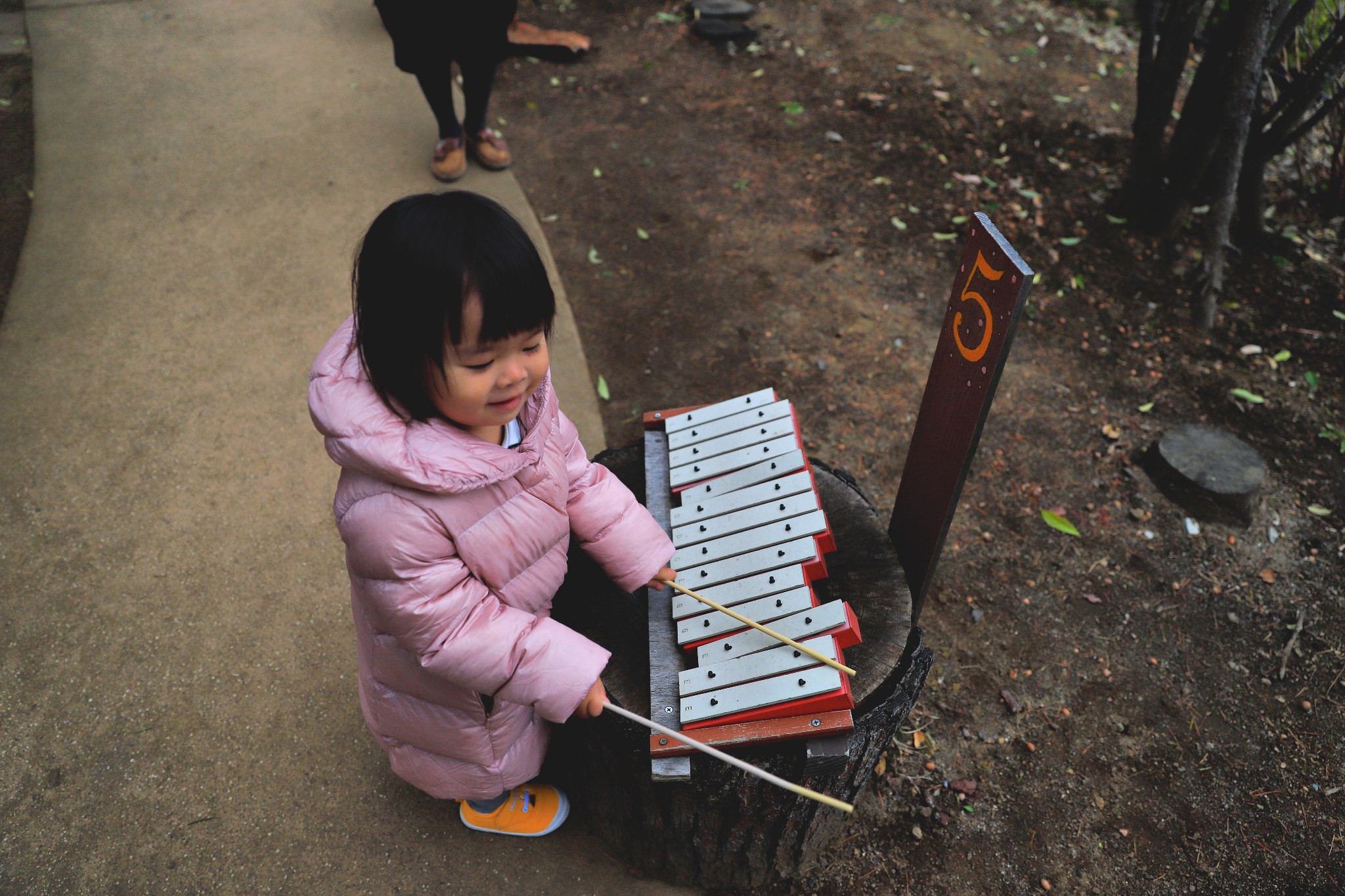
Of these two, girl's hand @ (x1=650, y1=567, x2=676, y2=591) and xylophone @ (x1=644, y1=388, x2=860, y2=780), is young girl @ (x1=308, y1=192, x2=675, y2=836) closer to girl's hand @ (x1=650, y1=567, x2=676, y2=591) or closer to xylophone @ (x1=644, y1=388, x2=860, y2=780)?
girl's hand @ (x1=650, y1=567, x2=676, y2=591)

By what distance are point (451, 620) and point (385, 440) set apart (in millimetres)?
404

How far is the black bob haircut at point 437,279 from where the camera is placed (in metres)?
1.39

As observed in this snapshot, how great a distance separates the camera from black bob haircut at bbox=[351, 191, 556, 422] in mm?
1387

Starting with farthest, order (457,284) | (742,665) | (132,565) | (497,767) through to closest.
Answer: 1. (132,565)
2. (497,767)
3. (742,665)
4. (457,284)

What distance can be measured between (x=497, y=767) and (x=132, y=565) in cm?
177

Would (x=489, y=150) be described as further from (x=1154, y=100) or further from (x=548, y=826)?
(x=548, y=826)

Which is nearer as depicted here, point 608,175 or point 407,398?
point 407,398

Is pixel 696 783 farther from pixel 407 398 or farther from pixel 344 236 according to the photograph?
pixel 344 236

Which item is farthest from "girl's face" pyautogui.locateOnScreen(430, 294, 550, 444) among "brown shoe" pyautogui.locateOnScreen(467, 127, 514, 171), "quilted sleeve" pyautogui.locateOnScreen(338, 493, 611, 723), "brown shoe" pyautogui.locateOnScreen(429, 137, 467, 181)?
"brown shoe" pyautogui.locateOnScreen(467, 127, 514, 171)

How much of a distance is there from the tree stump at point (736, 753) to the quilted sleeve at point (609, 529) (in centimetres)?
12

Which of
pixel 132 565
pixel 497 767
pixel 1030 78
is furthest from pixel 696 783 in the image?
pixel 1030 78

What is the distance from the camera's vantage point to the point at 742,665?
1851mm

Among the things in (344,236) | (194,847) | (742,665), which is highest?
(742,665)

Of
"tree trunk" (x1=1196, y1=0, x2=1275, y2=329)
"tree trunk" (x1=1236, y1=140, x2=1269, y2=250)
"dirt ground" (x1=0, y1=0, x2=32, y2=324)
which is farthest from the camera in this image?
"tree trunk" (x1=1236, y1=140, x2=1269, y2=250)
